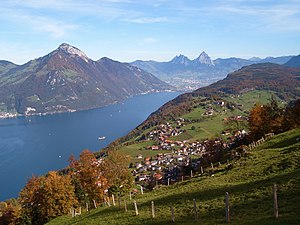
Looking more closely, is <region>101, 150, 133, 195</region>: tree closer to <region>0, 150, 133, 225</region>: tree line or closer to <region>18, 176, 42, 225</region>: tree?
<region>0, 150, 133, 225</region>: tree line

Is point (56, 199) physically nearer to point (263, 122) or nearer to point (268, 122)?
point (263, 122)

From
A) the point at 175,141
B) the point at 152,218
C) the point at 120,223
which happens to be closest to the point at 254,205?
the point at 152,218

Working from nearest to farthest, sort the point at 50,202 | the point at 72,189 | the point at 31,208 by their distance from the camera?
the point at 50,202
the point at 72,189
the point at 31,208

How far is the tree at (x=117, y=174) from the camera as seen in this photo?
56806mm

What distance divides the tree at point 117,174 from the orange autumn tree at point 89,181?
183 centimetres

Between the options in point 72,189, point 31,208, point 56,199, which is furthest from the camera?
point 31,208

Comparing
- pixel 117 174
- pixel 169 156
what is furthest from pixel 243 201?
pixel 169 156

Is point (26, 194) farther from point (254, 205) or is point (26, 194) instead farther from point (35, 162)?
point (35, 162)

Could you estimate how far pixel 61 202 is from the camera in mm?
53312

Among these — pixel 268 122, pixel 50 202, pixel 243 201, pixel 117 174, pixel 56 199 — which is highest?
pixel 243 201

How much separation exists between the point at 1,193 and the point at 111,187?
107915 mm

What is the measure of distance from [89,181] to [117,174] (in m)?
6.39

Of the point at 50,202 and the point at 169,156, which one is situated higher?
the point at 50,202

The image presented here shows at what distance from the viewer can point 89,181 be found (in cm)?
5906
